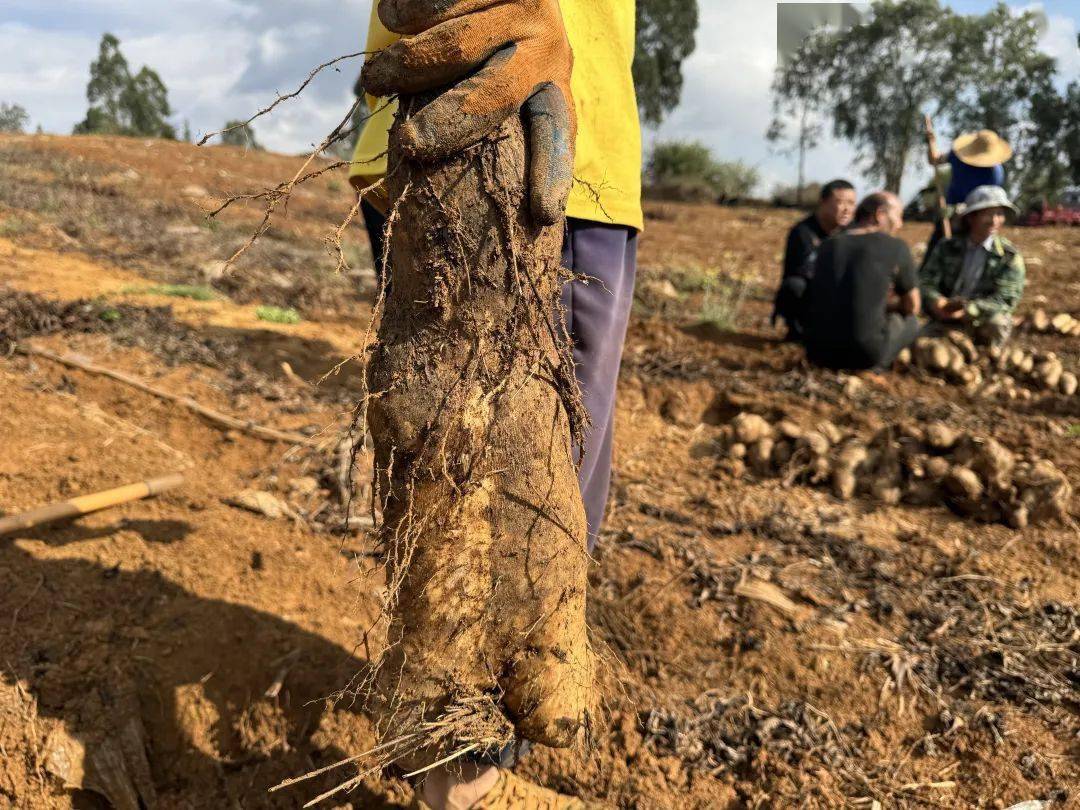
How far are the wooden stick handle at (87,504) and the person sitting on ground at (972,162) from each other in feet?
18.2

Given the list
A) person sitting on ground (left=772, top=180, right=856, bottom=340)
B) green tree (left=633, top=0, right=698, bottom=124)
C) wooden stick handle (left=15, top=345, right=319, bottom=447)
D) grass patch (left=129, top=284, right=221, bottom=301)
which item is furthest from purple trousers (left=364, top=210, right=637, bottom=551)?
green tree (left=633, top=0, right=698, bottom=124)

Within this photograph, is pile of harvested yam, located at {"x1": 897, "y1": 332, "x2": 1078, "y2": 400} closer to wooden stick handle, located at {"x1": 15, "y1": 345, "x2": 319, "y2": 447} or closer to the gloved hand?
wooden stick handle, located at {"x1": 15, "y1": 345, "x2": 319, "y2": 447}

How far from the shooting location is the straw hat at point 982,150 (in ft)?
19.2

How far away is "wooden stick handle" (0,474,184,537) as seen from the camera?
2.28 meters

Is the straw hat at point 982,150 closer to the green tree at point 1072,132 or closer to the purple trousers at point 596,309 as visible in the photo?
the purple trousers at point 596,309

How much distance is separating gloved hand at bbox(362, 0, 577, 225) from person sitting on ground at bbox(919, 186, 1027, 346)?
194 inches

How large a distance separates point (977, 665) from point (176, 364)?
3.71 m

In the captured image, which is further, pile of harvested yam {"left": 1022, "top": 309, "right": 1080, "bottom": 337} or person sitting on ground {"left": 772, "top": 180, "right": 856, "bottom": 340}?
pile of harvested yam {"left": 1022, "top": 309, "right": 1080, "bottom": 337}

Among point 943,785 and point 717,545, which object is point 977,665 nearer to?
point 943,785

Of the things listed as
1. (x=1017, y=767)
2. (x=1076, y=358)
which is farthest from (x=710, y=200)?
(x=1017, y=767)

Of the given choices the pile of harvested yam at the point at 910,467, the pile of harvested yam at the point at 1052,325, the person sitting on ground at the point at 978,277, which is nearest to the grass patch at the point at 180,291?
the pile of harvested yam at the point at 910,467

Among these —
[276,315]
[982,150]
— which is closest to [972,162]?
[982,150]

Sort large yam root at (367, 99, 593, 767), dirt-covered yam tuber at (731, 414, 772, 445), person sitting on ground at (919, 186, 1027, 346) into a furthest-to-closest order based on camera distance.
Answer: person sitting on ground at (919, 186, 1027, 346) < dirt-covered yam tuber at (731, 414, 772, 445) < large yam root at (367, 99, 593, 767)

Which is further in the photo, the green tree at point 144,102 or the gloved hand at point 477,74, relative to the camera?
the green tree at point 144,102
